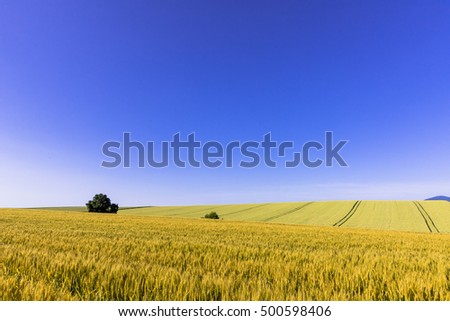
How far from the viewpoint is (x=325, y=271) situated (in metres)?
5.00

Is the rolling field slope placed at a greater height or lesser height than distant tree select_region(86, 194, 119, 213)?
lesser

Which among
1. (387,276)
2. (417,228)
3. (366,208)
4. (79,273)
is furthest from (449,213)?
(79,273)

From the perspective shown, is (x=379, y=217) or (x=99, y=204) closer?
(x=379, y=217)

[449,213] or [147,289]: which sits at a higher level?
[147,289]

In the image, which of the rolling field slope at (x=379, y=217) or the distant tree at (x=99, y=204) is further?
the distant tree at (x=99, y=204)

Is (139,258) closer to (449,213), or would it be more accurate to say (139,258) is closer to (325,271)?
(325,271)

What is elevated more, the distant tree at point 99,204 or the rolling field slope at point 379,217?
the distant tree at point 99,204

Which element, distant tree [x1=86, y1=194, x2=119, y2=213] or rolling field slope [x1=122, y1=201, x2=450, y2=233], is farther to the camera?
distant tree [x1=86, y1=194, x2=119, y2=213]

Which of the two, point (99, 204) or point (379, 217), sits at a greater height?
point (99, 204)

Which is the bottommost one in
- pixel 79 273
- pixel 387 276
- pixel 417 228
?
pixel 417 228

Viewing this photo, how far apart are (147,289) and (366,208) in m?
80.1

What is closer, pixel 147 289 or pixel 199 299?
pixel 199 299
